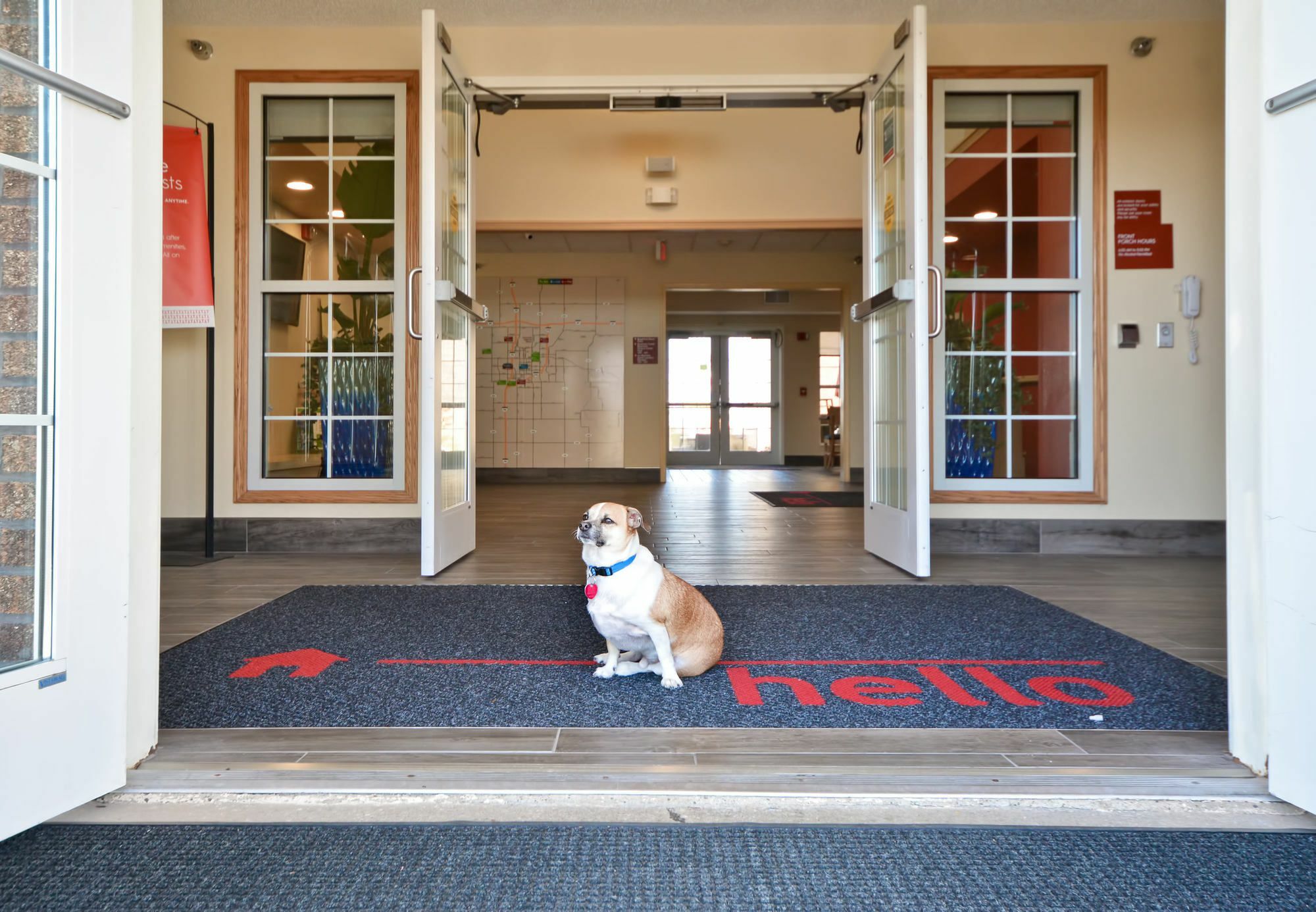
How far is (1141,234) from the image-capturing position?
402 centimetres

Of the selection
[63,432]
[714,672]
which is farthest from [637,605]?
[63,432]

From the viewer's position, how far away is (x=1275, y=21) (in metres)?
1.30

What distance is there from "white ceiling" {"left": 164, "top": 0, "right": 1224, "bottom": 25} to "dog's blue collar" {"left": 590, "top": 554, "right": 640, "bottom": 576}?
129 inches

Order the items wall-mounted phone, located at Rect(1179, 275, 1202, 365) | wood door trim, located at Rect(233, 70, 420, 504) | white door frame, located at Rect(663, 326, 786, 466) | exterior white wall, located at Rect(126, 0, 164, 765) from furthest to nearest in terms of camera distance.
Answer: white door frame, located at Rect(663, 326, 786, 466)
wood door trim, located at Rect(233, 70, 420, 504)
wall-mounted phone, located at Rect(1179, 275, 1202, 365)
exterior white wall, located at Rect(126, 0, 164, 765)

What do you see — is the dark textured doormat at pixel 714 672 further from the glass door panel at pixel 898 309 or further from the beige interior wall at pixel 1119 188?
the beige interior wall at pixel 1119 188

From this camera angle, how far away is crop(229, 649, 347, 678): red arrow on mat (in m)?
1.94

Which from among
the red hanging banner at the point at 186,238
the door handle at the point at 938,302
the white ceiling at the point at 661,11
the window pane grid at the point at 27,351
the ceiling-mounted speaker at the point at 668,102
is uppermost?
the white ceiling at the point at 661,11

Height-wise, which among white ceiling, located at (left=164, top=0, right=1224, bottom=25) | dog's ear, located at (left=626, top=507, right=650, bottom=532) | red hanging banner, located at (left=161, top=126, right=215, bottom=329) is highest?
white ceiling, located at (left=164, top=0, right=1224, bottom=25)

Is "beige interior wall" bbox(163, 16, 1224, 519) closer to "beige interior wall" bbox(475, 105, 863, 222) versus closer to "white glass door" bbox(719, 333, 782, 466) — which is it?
"beige interior wall" bbox(475, 105, 863, 222)

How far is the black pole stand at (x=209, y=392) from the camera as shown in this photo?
3789 mm

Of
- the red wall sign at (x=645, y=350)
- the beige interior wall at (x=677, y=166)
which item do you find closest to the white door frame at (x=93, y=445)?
the beige interior wall at (x=677, y=166)

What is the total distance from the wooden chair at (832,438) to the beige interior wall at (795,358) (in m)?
0.33

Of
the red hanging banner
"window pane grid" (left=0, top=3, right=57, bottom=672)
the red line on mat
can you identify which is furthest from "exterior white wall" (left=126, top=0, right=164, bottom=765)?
the red hanging banner

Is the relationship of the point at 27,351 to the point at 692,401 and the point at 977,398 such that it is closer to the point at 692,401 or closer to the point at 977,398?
the point at 977,398
